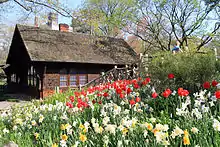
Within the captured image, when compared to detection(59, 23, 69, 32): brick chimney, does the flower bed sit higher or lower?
lower

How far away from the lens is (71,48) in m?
15.1

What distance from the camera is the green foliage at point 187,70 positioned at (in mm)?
3969

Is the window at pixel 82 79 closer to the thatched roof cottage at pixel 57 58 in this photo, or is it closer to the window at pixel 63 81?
the thatched roof cottage at pixel 57 58

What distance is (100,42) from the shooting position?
18266 mm

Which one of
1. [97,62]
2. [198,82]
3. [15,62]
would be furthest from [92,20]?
[198,82]

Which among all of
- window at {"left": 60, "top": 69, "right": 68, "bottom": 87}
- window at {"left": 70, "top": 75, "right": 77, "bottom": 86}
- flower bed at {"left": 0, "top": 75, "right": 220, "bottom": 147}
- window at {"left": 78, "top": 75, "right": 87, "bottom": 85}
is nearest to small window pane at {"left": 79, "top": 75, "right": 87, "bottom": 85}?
window at {"left": 78, "top": 75, "right": 87, "bottom": 85}

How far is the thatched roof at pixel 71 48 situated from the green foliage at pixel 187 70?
31.4 ft

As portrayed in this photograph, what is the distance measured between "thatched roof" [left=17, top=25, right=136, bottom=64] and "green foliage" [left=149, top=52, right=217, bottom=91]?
958cm

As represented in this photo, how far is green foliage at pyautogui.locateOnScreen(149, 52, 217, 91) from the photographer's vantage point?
397 cm

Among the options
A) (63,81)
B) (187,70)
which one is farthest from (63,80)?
(187,70)

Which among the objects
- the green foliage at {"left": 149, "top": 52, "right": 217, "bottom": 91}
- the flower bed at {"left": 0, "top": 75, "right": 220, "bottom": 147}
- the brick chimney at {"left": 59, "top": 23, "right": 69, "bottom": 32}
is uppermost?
the brick chimney at {"left": 59, "top": 23, "right": 69, "bottom": 32}

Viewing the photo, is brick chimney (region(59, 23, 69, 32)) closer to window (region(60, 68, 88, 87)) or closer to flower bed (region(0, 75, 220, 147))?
window (region(60, 68, 88, 87))

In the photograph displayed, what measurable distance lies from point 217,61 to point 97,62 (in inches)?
432

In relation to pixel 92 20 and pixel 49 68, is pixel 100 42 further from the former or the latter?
pixel 49 68
